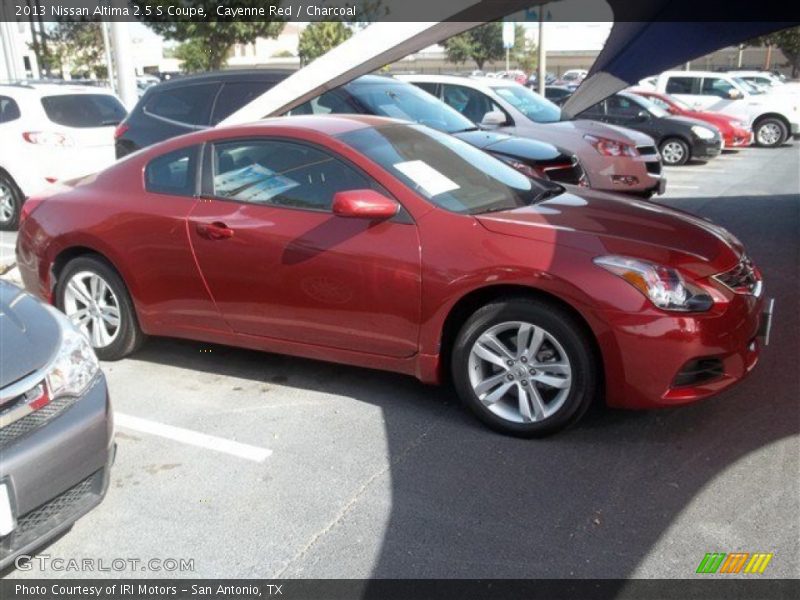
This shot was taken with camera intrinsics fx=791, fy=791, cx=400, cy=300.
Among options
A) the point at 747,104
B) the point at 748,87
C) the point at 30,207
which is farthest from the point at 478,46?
the point at 30,207

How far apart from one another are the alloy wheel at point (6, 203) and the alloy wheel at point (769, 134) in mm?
16605

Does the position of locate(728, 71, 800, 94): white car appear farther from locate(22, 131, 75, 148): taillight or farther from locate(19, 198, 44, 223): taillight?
locate(19, 198, 44, 223): taillight

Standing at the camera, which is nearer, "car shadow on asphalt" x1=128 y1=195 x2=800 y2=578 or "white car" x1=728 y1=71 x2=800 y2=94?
"car shadow on asphalt" x1=128 y1=195 x2=800 y2=578

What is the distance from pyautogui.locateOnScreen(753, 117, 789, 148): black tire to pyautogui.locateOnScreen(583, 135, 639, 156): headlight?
36.6 ft

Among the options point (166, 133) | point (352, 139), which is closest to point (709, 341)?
point (352, 139)

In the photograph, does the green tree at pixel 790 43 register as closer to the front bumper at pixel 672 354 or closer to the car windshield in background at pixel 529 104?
the car windshield in background at pixel 529 104

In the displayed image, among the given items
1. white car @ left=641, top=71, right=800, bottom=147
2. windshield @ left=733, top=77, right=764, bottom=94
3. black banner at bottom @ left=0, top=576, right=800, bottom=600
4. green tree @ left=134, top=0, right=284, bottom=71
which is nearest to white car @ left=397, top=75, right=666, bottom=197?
black banner at bottom @ left=0, top=576, right=800, bottom=600

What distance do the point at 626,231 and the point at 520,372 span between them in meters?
0.89

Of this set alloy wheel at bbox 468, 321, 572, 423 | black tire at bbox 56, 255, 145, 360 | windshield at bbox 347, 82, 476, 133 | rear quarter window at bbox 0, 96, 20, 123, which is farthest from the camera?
rear quarter window at bbox 0, 96, 20, 123

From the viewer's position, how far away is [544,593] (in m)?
2.84

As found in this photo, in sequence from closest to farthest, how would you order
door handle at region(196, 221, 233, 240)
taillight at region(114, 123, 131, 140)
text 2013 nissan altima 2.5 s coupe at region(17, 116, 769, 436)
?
text 2013 nissan altima 2.5 s coupe at region(17, 116, 769, 436) → door handle at region(196, 221, 233, 240) → taillight at region(114, 123, 131, 140)

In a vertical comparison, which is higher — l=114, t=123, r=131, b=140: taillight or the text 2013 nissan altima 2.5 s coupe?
l=114, t=123, r=131, b=140: taillight

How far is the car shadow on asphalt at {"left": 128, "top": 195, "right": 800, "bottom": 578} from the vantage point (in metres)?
3.05

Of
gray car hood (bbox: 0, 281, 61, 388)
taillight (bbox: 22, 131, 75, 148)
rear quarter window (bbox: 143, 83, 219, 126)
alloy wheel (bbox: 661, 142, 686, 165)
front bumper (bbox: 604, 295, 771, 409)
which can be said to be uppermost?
rear quarter window (bbox: 143, 83, 219, 126)
